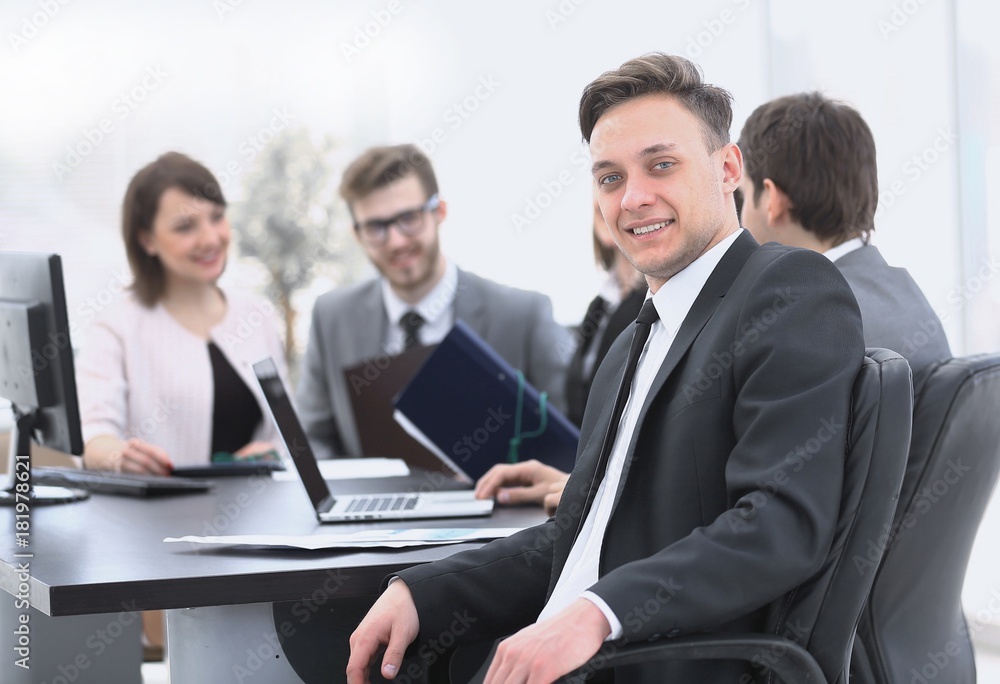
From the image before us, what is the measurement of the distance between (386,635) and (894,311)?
110 centimetres

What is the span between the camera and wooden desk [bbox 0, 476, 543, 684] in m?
1.54

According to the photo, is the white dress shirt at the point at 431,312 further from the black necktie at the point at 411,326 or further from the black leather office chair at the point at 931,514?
the black leather office chair at the point at 931,514

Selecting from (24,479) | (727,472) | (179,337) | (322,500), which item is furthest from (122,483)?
(727,472)

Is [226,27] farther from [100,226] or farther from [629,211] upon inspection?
[629,211]

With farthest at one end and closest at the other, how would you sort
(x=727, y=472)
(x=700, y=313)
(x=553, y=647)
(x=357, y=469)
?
(x=357, y=469) < (x=700, y=313) < (x=727, y=472) < (x=553, y=647)

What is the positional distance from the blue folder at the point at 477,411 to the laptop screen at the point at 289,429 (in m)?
0.36

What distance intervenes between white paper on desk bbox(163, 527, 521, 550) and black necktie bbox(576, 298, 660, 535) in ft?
1.03

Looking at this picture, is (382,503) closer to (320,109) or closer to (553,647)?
(553,647)

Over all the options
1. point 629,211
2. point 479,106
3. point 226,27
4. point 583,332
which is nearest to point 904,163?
point 583,332

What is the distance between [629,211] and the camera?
1526 millimetres

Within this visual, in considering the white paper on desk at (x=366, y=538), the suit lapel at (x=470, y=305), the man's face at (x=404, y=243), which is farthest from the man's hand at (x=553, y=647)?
the man's face at (x=404, y=243)

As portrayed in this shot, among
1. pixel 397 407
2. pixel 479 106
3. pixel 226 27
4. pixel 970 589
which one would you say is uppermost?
pixel 226 27

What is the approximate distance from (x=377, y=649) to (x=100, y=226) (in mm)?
4537

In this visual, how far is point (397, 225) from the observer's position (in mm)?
3436
